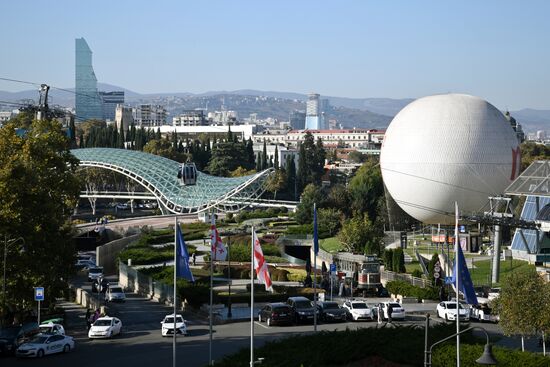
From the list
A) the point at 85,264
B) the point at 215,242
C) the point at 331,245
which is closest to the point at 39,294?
the point at 215,242

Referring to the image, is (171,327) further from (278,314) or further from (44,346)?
(44,346)

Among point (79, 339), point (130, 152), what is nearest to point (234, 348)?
point (79, 339)

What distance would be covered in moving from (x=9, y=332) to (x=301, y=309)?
41.0 ft

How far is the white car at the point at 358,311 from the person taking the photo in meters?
42.7

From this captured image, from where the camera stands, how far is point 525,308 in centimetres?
3275

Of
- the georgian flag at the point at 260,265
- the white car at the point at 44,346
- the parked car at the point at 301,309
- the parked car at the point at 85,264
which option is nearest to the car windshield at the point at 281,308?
the parked car at the point at 301,309

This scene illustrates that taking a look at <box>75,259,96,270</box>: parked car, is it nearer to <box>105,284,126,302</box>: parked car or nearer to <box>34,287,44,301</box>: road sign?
<box>105,284,126,302</box>: parked car

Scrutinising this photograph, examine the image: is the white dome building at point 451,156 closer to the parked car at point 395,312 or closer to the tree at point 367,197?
the tree at point 367,197

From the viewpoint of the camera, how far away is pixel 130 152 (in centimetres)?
12681

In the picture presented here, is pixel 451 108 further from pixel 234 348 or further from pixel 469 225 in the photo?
pixel 234 348

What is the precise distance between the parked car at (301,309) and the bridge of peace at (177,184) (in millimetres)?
68025

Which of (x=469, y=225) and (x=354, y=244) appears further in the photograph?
(x=469, y=225)

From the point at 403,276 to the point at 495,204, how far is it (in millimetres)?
20318

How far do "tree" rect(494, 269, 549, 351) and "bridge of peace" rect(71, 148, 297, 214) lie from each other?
78347 mm
